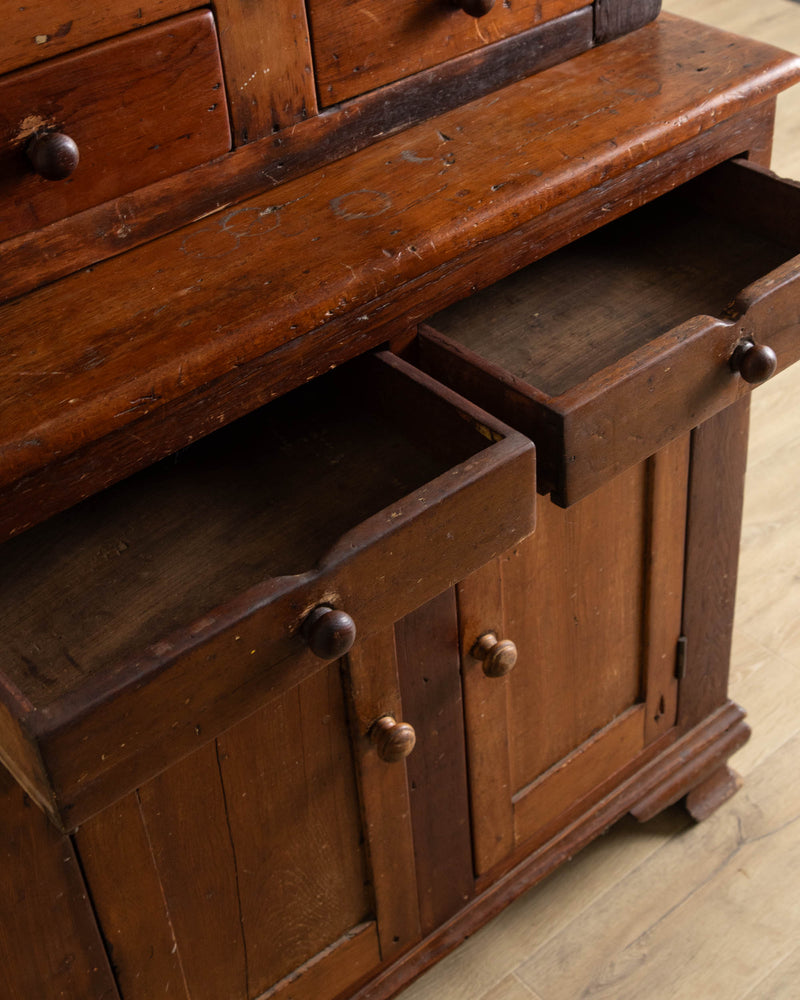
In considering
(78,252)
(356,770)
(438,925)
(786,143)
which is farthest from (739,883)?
(786,143)

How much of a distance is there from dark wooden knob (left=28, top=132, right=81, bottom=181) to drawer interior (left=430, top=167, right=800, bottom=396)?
41 cm

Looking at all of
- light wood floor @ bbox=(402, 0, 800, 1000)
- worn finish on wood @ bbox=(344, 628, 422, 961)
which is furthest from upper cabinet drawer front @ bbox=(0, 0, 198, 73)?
light wood floor @ bbox=(402, 0, 800, 1000)

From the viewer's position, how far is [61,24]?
35.9 inches

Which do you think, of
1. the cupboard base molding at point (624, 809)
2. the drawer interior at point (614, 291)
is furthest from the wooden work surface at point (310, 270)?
the cupboard base molding at point (624, 809)

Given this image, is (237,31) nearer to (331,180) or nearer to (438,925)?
(331,180)

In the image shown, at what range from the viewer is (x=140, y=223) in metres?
1.02

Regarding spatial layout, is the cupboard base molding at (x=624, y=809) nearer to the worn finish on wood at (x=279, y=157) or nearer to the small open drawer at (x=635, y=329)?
the small open drawer at (x=635, y=329)

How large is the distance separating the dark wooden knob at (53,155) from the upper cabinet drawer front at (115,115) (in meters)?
0.01

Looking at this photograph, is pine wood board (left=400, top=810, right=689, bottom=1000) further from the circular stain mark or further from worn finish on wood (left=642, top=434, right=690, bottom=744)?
the circular stain mark

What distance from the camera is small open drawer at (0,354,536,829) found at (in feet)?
2.71

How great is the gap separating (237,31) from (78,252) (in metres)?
0.22

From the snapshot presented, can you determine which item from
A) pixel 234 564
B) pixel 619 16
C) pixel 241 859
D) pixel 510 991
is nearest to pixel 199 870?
pixel 241 859

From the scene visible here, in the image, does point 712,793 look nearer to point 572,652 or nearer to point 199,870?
point 572,652

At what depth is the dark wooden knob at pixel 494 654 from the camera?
4.00 feet
